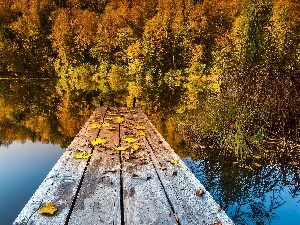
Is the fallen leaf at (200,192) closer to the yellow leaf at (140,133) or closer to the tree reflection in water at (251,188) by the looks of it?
the tree reflection in water at (251,188)

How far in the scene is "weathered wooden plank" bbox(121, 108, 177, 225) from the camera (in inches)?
104

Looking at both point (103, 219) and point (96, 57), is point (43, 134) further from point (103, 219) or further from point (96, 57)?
point (96, 57)

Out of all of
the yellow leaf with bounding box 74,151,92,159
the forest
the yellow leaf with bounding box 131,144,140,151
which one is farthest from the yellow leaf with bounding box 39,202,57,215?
the forest

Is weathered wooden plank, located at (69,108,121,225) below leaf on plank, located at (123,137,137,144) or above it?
below

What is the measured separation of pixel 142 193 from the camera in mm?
3141

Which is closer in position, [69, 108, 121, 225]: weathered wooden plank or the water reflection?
[69, 108, 121, 225]: weathered wooden plank

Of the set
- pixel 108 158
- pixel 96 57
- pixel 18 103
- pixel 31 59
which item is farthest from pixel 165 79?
pixel 108 158

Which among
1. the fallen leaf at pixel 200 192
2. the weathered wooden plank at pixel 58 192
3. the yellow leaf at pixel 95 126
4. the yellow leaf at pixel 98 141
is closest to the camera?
the weathered wooden plank at pixel 58 192

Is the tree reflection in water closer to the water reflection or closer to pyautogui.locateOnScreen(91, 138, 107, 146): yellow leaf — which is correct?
pyautogui.locateOnScreen(91, 138, 107, 146): yellow leaf

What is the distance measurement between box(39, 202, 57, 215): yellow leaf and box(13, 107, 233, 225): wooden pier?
0.03 meters

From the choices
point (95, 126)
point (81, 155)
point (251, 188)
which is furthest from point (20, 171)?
point (251, 188)

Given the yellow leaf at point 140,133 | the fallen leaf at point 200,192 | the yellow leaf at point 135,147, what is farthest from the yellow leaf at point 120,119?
the fallen leaf at point 200,192

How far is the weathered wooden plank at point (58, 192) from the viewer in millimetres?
2594

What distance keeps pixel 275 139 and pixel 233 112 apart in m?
1.32
